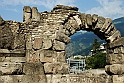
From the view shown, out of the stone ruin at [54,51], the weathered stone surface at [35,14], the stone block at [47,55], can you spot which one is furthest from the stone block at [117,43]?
the weathered stone surface at [35,14]

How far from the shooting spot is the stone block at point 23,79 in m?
5.74

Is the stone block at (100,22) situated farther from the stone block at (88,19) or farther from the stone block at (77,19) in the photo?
the stone block at (77,19)

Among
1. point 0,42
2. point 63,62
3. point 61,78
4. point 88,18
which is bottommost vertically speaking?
point 61,78

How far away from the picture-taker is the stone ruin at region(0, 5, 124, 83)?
6.01 metres

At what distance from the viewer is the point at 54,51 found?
21.0ft

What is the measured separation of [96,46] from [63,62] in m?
51.0

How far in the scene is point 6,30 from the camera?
1209 cm

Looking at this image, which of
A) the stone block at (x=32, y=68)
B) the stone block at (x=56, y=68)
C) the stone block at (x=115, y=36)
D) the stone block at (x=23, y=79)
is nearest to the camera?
the stone block at (x=23, y=79)

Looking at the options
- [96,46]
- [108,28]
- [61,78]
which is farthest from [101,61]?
[61,78]

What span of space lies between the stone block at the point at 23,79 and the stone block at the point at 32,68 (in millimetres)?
110

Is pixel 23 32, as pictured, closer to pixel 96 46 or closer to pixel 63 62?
pixel 63 62

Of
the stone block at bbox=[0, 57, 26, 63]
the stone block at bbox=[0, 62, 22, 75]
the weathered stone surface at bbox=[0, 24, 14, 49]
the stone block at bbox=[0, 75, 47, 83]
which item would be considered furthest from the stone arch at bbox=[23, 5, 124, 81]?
the weathered stone surface at bbox=[0, 24, 14, 49]

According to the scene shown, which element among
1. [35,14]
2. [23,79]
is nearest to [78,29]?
[23,79]

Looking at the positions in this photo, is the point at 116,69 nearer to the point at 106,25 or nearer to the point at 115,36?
the point at 115,36
